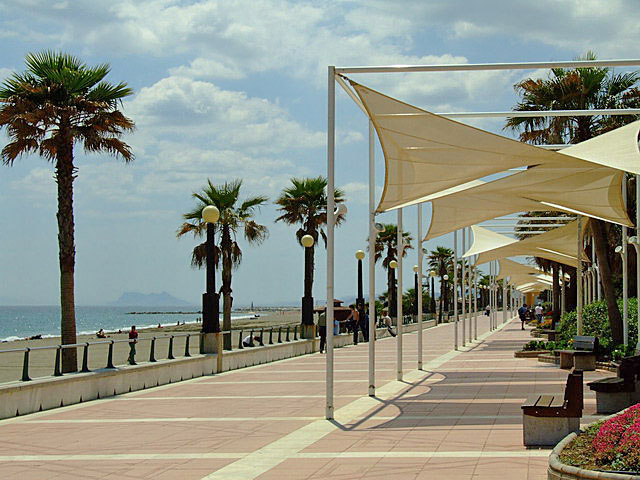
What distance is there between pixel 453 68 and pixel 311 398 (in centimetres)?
627

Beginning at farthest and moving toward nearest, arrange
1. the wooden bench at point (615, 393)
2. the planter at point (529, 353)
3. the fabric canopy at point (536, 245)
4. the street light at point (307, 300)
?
the street light at point (307, 300) < the fabric canopy at point (536, 245) < the planter at point (529, 353) < the wooden bench at point (615, 393)

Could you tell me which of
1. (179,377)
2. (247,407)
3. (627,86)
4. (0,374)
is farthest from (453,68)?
(627,86)

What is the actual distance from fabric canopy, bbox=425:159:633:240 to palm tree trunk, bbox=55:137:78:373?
25.0 feet

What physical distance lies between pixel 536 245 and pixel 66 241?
17.1m

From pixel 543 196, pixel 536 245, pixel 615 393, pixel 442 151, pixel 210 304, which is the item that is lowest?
pixel 615 393

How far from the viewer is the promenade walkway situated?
28.3ft

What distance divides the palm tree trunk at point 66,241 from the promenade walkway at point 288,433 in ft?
9.25

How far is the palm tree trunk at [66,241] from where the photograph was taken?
59.0 ft

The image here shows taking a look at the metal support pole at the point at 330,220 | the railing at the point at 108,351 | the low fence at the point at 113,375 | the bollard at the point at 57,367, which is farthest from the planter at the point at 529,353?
the bollard at the point at 57,367

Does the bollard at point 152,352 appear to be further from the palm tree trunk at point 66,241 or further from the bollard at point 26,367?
the bollard at point 26,367

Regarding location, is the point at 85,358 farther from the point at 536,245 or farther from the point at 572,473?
the point at 536,245

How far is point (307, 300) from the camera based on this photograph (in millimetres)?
33844

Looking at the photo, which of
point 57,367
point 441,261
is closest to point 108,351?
point 57,367

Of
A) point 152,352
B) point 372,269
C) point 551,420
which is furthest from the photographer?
point 152,352
